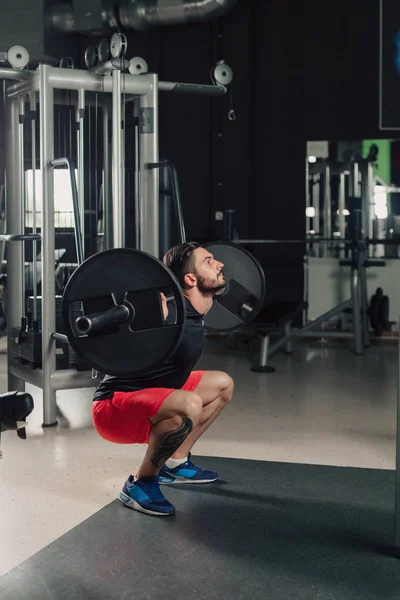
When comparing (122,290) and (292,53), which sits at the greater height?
(292,53)

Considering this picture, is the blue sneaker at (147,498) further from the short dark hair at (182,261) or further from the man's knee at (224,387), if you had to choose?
the short dark hair at (182,261)

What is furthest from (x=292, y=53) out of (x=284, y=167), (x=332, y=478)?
(x=332, y=478)

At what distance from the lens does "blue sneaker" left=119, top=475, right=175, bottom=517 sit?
275 cm

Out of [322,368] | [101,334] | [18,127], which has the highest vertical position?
[18,127]

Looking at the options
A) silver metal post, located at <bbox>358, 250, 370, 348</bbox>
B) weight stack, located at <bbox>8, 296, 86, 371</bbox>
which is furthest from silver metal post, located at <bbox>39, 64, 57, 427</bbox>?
silver metal post, located at <bbox>358, 250, 370, 348</bbox>

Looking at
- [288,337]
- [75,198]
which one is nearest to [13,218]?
[75,198]

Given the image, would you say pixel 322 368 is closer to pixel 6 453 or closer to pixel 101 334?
pixel 6 453

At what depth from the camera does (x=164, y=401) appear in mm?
2686

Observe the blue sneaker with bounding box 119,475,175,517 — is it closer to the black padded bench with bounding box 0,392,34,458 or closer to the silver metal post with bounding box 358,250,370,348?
the black padded bench with bounding box 0,392,34,458

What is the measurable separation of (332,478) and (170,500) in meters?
0.68

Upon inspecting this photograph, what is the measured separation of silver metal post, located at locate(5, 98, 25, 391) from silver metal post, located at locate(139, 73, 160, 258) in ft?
2.14

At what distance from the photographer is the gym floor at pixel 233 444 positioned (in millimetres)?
2801

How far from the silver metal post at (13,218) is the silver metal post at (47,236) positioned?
413 millimetres

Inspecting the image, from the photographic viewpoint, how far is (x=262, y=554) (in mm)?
2424
